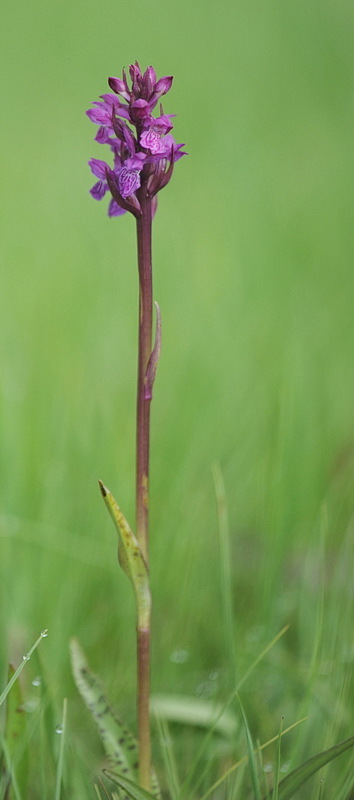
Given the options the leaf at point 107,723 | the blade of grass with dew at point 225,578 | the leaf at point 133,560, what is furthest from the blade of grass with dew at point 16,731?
the blade of grass with dew at point 225,578

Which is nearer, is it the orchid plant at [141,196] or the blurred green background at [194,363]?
the orchid plant at [141,196]

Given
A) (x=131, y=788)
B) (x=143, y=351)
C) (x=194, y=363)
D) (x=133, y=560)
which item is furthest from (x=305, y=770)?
(x=194, y=363)

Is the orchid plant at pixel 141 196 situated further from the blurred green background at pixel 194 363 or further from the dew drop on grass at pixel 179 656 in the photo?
the dew drop on grass at pixel 179 656

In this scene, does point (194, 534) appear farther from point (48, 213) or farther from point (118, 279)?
point (48, 213)

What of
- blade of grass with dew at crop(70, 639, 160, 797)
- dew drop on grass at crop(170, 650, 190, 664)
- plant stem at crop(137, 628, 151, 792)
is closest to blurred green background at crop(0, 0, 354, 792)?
dew drop on grass at crop(170, 650, 190, 664)

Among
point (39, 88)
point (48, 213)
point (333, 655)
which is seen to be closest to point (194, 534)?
point (333, 655)
